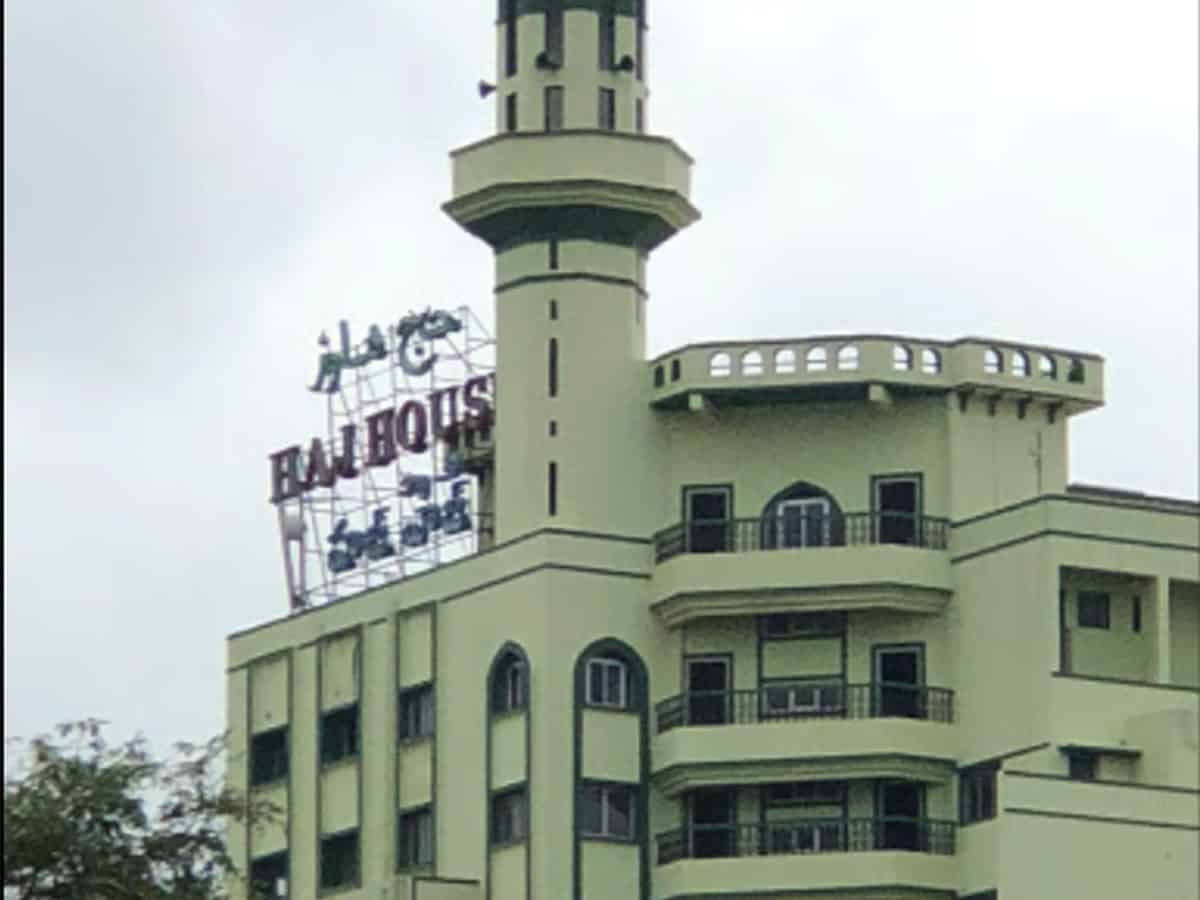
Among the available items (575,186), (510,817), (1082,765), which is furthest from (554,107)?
(1082,765)

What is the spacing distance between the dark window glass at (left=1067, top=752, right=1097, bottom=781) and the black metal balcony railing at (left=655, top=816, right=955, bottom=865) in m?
3.16

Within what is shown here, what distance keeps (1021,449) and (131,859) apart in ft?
130

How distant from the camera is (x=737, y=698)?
100062mm

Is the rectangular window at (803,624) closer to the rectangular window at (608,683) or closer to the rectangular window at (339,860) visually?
the rectangular window at (608,683)

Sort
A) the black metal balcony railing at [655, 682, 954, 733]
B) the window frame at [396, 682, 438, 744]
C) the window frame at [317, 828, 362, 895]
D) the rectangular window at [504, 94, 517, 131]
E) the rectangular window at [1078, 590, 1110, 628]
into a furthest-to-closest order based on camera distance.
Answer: the window frame at [317, 828, 362, 895]
the rectangular window at [504, 94, 517, 131]
the window frame at [396, 682, 438, 744]
the black metal balcony railing at [655, 682, 954, 733]
the rectangular window at [1078, 590, 1110, 628]

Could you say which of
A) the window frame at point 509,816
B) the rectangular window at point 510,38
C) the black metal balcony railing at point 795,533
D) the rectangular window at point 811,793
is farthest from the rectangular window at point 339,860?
the rectangular window at point 510,38

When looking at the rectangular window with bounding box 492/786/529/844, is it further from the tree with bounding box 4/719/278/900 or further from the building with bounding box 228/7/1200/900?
the tree with bounding box 4/719/278/900

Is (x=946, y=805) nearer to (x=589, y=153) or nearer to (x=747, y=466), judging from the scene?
(x=747, y=466)

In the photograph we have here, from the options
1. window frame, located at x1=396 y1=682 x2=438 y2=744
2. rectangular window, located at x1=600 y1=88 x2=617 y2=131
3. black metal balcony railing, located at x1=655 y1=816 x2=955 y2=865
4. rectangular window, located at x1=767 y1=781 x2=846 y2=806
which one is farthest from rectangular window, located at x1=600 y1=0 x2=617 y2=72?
black metal balcony railing, located at x1=655 y1=816 x2=955 y2=865

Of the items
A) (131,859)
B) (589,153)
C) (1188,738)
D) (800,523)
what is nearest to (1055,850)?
(1188,738)

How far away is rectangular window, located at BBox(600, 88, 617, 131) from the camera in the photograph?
102 metres

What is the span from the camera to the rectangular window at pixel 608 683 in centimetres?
9969

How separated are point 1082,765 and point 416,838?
14637 millimetres

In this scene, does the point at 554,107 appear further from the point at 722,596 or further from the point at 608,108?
the point at 722,596
